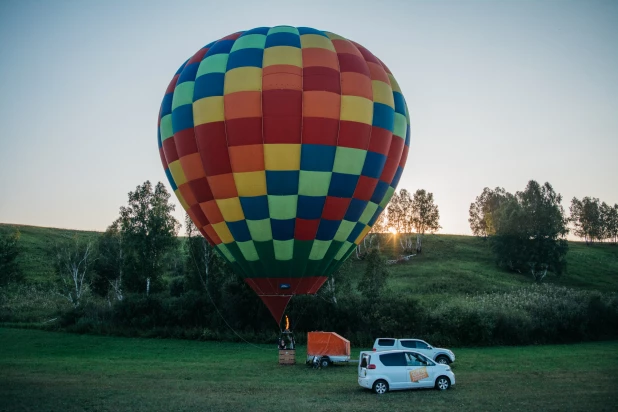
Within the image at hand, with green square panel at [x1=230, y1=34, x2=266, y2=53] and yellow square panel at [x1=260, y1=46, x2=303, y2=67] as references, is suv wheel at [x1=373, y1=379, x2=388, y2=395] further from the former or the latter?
Result: green square panel at [x1=230, y1=34, x2=266, y2=53]

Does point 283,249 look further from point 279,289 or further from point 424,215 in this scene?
point 424,215

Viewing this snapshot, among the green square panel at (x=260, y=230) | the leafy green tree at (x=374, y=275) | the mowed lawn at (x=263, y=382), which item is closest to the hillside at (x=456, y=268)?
the leafy green tree at (x=374, y=275)

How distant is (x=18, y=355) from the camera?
73.2 ft

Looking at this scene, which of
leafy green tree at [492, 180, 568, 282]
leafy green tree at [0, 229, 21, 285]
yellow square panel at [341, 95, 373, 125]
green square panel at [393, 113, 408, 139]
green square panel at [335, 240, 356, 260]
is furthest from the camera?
leafy green tree at [492, 180, 568, 282]

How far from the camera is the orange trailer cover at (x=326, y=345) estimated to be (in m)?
19.5

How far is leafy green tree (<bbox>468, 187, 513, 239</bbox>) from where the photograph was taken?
265 ft

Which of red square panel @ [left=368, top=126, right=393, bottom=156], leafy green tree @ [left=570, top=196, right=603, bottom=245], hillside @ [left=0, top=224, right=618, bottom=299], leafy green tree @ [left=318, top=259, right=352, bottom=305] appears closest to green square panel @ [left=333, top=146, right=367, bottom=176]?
red square panel @ [left=368, top=126, right=393, bottom=156]

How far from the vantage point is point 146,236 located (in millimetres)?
41375

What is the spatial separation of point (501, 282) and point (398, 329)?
1052 inches

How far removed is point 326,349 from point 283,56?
11526 millimetres

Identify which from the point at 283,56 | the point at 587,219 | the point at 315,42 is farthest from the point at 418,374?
the point at 587,219

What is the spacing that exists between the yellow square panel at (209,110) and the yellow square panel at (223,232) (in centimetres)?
368

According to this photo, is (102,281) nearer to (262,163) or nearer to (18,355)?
(18,355)

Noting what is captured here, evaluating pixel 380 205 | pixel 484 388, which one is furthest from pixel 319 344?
pixel 484 388
